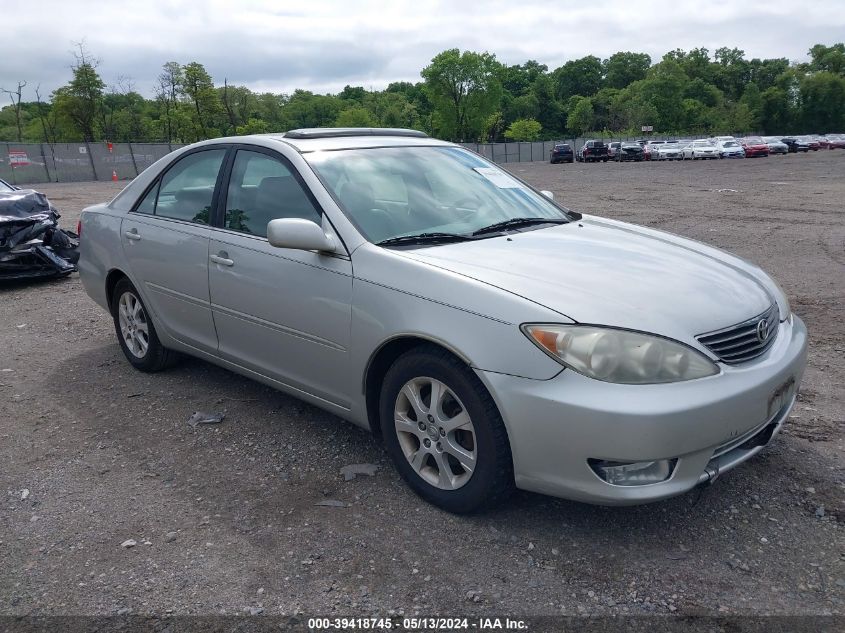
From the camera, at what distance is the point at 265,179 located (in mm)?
3986

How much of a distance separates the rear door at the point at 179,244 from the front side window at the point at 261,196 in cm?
19

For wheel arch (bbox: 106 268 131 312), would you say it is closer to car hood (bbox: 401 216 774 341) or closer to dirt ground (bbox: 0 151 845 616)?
dirt ground (bbox: 0 151 845 616)

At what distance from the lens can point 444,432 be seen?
3.03m

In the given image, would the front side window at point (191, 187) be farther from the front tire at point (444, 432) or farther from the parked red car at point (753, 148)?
the parked red car at point (753, 148)

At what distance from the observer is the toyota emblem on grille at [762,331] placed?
3012mm

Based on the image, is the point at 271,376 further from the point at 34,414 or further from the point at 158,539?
the point at 34,414

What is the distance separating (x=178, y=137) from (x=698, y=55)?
11542 centimetres

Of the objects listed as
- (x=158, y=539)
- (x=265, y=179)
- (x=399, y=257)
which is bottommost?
(x=158, y=539)

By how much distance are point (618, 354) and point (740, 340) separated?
2.08 feet

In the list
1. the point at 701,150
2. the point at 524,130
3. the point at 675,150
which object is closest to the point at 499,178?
the point at 701,150

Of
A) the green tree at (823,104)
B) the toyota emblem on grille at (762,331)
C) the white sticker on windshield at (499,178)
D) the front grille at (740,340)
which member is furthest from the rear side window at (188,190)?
the green tree at (823,104)

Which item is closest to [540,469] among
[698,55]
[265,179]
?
[265,179]

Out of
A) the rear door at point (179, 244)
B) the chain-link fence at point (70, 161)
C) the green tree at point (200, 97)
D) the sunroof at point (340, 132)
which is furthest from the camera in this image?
the green tree at point (200, 97)

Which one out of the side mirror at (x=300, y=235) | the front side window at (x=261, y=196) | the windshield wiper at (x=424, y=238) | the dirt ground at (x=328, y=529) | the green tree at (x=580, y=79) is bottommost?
the dirt ground at (x=328, y=529)
